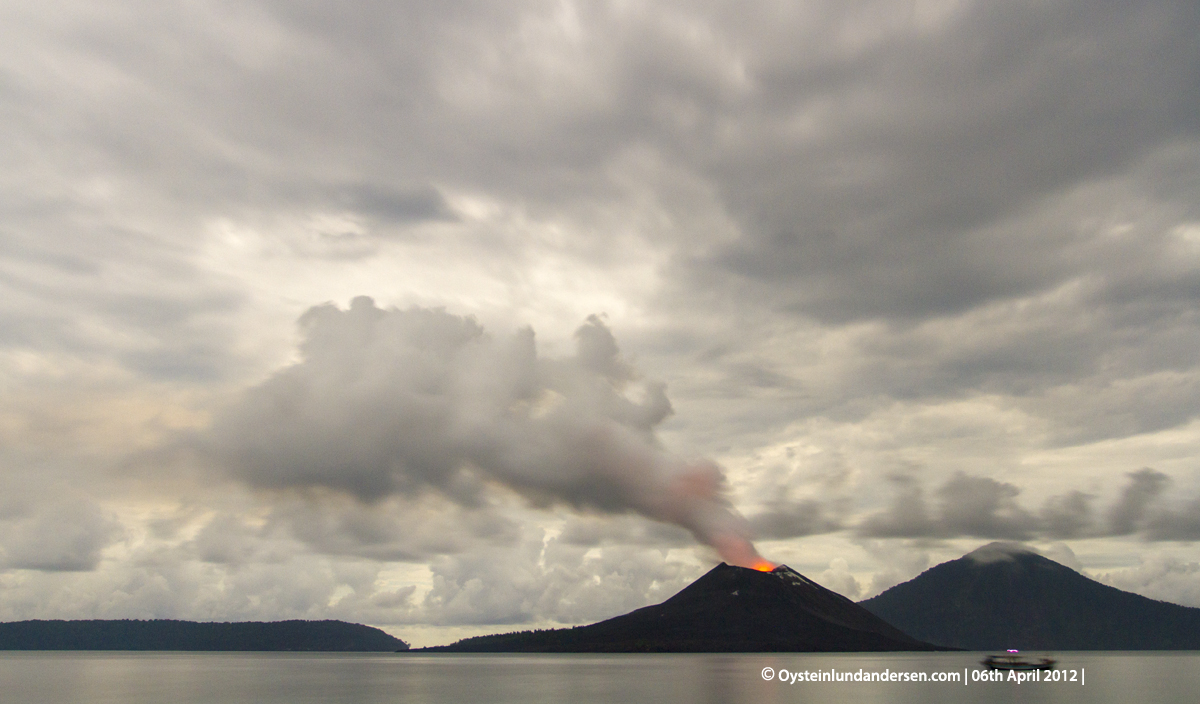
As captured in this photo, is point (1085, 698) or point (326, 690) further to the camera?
point (326, 690)

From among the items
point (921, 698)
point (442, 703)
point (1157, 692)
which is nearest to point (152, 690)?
Answer: point (442, 703)

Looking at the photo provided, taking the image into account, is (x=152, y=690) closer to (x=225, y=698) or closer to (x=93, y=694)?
(x=93, y=694)

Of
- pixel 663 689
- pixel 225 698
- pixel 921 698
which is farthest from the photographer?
pixel 663 689

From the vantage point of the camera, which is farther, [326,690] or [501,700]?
[326,690]

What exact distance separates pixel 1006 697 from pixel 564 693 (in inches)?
3432

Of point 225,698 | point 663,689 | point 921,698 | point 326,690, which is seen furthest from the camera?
point 326,690

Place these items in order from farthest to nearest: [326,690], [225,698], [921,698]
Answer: [326,690], [225,698], [921,698]

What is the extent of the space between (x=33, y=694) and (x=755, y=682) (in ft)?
556

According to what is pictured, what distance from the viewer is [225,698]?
163m

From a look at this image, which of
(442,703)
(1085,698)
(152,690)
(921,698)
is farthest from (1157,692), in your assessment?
(152,690)

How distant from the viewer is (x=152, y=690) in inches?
7771

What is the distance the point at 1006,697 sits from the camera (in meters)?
150

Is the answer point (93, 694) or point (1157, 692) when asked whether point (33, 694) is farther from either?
point (1157, 692)

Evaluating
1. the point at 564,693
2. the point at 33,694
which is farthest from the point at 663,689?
the point at 33,694
